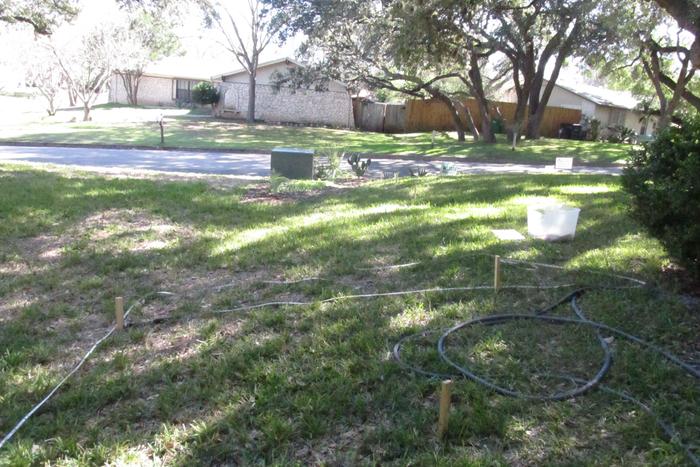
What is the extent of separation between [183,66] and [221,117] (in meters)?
15.2

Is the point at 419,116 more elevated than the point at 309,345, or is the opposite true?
the point at 419,116

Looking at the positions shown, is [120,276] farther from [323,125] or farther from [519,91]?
[323,125]

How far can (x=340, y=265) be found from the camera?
210 inches

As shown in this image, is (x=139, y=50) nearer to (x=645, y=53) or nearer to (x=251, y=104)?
(x=251, y=104)

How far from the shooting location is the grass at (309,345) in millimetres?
2768

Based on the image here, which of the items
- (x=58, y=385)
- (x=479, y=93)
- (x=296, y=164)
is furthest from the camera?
(x=479, y=93)

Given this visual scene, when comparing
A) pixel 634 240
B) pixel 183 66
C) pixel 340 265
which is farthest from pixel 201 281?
Answer: pixel 183 66

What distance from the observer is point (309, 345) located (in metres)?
3.73

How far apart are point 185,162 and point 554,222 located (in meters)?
13.8

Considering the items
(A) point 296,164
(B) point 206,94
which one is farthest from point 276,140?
(B) point 206,94

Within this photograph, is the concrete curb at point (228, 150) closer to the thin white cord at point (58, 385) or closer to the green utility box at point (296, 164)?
the green utility box at point (296, 164)

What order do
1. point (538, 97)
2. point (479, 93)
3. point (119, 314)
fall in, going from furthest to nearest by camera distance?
point (538, 97), point (479, 93), point (119, 314)


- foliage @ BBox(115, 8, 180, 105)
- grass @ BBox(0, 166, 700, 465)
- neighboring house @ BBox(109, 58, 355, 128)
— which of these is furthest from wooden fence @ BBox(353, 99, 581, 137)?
grass @ BBox(0, 166, 700, 465)

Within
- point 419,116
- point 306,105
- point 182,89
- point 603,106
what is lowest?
point 419,116
